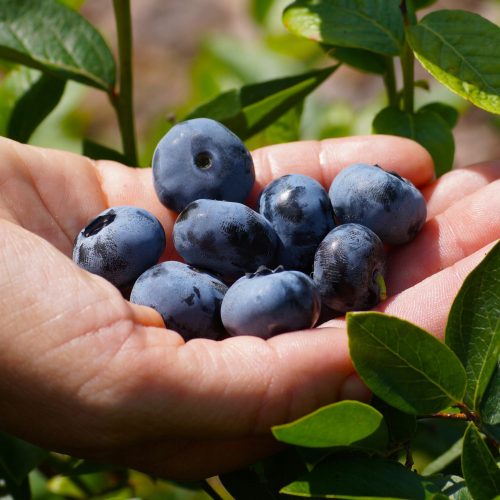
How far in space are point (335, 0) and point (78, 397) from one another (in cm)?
80

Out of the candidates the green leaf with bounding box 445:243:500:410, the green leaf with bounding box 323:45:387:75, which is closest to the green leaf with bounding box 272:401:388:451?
the green leaf with bounding box 445:243:500:410

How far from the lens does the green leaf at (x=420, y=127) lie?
1.43m

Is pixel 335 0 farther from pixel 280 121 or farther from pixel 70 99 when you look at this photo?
pixel 70 99

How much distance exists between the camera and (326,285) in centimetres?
125

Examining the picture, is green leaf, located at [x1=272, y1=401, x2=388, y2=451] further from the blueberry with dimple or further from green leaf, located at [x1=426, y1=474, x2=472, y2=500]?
the blueberry with dimple

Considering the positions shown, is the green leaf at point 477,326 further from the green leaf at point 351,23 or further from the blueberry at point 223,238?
the green leaf at point 351,23

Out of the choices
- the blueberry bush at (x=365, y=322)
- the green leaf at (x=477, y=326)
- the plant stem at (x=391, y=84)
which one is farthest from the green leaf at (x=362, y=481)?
Result: the plant stem at (x=391, y=84)

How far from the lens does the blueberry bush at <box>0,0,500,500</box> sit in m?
0.86

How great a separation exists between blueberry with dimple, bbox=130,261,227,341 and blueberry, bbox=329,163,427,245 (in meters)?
0.28

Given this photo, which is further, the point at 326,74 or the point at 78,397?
the point at 326,74

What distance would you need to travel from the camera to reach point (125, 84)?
1.51 meters

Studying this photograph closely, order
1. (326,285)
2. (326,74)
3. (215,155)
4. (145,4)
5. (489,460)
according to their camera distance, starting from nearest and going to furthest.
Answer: (489,460), (326,285), (215,155), (326,74), (145,4)

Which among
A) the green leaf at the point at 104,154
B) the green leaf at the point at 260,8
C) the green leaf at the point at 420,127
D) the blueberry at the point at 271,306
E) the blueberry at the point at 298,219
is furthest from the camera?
the green leaf at the point at 260,8

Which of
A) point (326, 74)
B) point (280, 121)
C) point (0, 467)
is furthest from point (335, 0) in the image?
point (0, 467)
